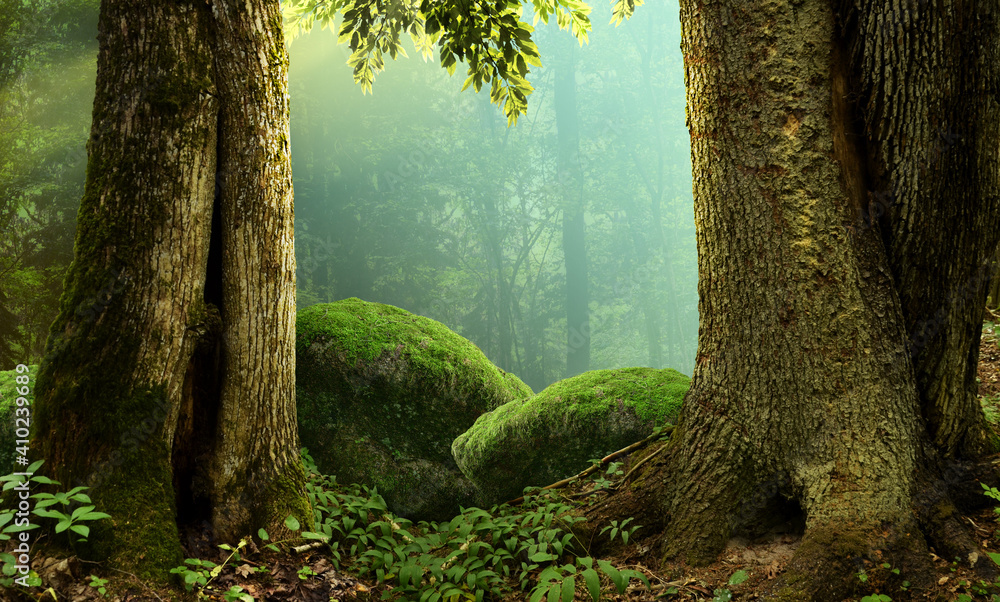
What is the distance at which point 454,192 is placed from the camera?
94.1 feet

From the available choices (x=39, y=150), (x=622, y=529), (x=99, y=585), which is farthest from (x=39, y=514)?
(x=39, y=150)

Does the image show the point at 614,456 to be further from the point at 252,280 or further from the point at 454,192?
the point at 454,192

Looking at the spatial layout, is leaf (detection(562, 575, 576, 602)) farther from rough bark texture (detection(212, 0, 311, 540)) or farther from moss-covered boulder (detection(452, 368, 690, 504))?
moss-covered boulder (detection(452, 368, 690, 504))

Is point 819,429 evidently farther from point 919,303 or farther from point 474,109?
point 474,109

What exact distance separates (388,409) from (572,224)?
2481 cm

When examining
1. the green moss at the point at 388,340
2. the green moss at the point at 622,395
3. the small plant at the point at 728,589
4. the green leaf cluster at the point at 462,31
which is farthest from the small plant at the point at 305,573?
the green leaf cluster at the point at 462,31

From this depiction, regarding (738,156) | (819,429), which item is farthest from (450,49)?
(819,429)

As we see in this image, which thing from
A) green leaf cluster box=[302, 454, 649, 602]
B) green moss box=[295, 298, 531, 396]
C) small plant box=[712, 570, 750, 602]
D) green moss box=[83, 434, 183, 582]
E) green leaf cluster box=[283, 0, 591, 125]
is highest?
green leaf cluster box=[283, 0, 591, 125]

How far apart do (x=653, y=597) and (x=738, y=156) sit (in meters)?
2.01

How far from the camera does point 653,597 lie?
2312 millimetres

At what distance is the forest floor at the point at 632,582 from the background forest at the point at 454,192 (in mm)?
7723

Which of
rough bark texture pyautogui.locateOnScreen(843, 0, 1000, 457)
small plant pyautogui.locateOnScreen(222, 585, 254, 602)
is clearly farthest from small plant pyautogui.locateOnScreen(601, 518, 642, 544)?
small plant pyautogui.locateOnScreen(222, 585, 254, 602)

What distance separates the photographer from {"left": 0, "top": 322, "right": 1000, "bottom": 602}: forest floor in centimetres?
198

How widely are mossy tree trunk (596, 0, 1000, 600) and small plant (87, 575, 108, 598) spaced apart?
2.40 meters
